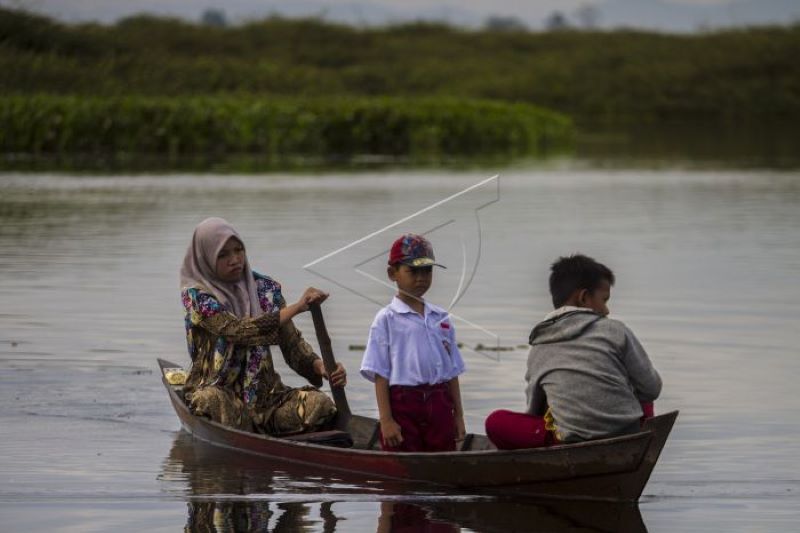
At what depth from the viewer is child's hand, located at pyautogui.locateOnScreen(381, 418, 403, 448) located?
27.2 ft

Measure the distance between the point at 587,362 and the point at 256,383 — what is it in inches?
88.1

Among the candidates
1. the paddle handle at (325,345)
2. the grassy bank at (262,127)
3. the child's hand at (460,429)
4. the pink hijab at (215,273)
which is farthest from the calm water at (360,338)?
the grassy bank at (262,127)

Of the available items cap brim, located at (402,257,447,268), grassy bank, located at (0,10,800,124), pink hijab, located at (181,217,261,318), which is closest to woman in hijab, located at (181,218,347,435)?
pink hijab, located at (181,217,261,318)

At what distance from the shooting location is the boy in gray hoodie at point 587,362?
763 centimetres

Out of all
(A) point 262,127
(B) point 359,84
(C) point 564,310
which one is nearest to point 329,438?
(C) point 564,310

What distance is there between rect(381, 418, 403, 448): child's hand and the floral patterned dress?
0.90 meters

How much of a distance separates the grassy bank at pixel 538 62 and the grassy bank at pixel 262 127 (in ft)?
46.4

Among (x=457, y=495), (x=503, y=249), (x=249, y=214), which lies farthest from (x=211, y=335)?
(x=249, y=214)

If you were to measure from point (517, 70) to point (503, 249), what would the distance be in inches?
2571

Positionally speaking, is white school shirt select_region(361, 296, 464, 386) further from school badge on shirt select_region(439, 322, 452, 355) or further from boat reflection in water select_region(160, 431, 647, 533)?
boat reflection in water select_region(160, 431, 647, 533)

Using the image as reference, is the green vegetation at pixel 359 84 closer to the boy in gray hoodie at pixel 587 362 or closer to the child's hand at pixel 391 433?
the child's hand at pixel 391 433

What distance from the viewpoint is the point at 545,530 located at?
7582 millimetres

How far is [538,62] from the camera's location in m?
86.8

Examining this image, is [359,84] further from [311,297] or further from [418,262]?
[418,262]
